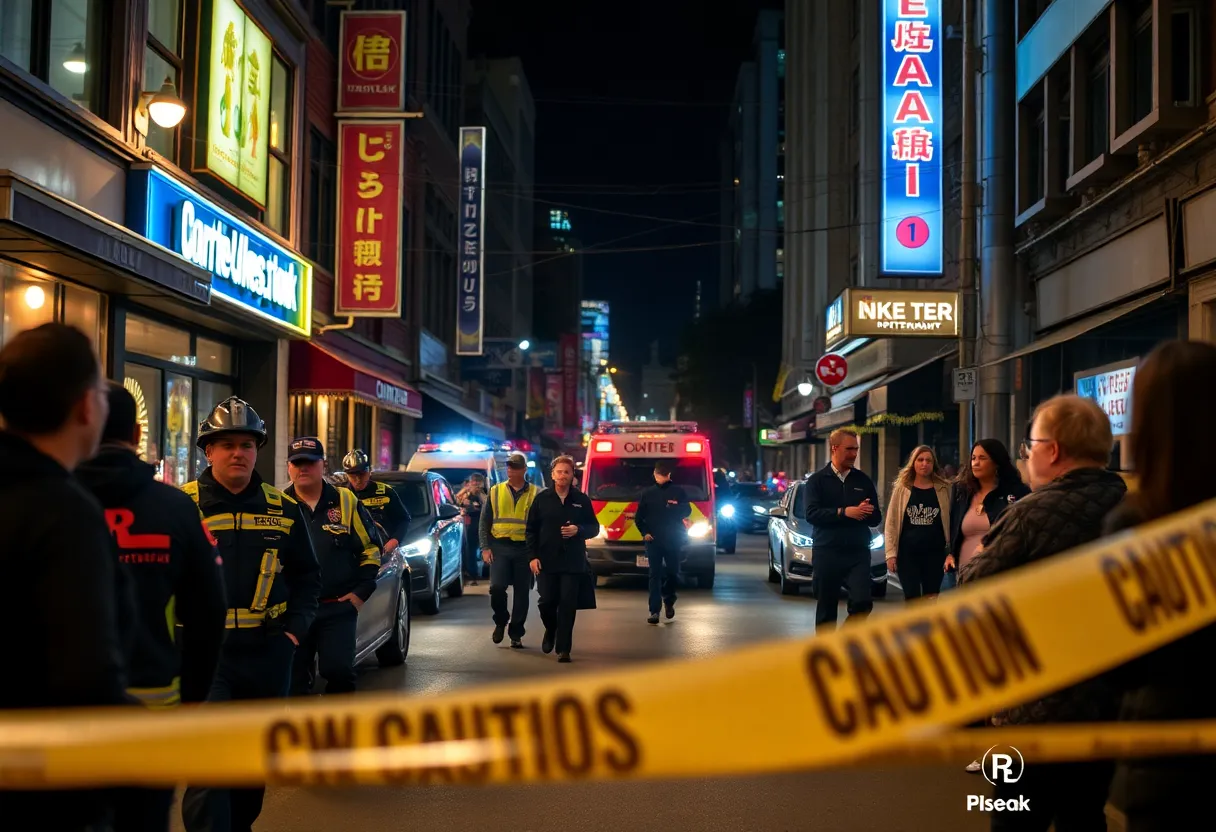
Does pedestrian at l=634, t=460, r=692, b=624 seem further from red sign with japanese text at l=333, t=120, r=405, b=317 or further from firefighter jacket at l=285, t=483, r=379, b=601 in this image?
red sign with japanese text at l=333, t=120, r=405, b=317

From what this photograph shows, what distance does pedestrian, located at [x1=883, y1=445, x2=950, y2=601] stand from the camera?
31.1ft

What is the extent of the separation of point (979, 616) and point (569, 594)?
9456 mm

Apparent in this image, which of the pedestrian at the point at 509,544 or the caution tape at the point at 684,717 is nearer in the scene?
the caution tape at the point at 684,717

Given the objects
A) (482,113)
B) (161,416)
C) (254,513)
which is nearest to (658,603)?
(161,416)

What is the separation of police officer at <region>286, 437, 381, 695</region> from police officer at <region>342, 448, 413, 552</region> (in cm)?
274

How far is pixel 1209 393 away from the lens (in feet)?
9.09

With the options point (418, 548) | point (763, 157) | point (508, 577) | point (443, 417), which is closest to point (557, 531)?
point (508, 577)

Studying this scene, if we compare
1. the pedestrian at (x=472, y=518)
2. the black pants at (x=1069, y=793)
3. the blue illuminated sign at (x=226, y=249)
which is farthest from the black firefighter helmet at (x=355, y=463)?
the pedestrian at (x=472, y=518)

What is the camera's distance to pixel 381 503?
1071 cm

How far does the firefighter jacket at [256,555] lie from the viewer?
4895 mm

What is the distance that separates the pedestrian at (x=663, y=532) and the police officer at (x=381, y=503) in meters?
4.13

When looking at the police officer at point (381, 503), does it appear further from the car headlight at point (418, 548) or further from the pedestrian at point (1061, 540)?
the pedestrian at point (1061, 540)

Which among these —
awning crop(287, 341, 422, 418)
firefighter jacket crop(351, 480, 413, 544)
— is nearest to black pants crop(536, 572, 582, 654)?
firefighter jacket crop(351, 480, 413, 544)

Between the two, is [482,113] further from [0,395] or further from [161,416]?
[0,395]
